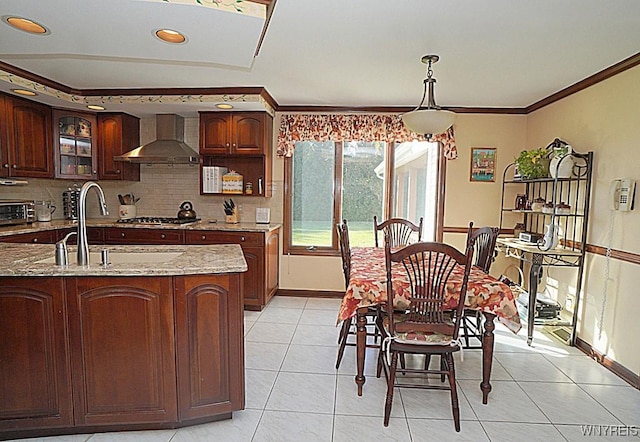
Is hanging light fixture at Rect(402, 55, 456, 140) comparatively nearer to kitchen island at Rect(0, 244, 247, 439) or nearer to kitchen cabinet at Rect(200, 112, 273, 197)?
kitchen island at Rect(0, 244, 247, 439)

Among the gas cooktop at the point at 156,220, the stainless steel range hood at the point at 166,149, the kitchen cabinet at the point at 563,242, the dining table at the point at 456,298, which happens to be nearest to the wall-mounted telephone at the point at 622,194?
the kitchen cabinet at the point at 563,242

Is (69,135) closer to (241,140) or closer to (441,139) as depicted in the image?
(241,140)

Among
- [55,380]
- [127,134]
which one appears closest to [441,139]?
[127,134]

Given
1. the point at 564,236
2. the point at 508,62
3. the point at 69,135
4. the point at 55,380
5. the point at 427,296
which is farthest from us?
the point at 69,135

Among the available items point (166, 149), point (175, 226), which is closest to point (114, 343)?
point (175, 226)

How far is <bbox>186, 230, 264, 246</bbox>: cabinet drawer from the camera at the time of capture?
4.23 m

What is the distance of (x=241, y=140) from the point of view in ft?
14.6

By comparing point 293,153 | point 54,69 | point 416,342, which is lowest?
point 416,342

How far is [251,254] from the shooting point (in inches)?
167

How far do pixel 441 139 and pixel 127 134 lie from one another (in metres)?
3.70

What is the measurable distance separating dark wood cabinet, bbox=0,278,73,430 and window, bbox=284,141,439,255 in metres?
3.04

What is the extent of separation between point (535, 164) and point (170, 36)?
3342 millimetres

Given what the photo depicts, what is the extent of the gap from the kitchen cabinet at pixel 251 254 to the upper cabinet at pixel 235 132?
0.95m

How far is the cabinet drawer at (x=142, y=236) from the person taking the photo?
4.31 metres
